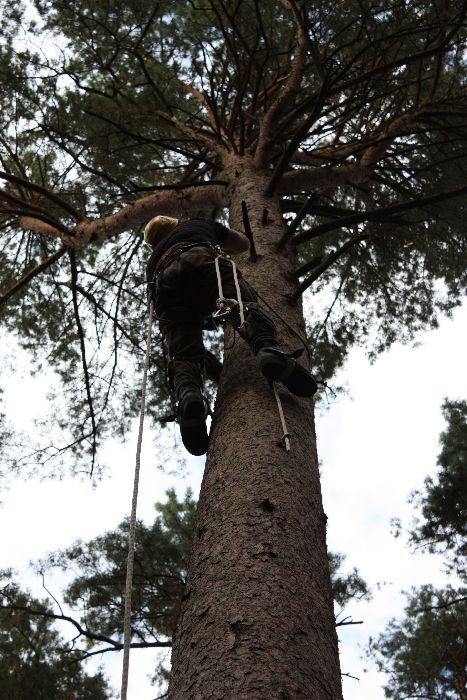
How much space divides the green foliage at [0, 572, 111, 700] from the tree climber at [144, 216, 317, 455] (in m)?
3.76

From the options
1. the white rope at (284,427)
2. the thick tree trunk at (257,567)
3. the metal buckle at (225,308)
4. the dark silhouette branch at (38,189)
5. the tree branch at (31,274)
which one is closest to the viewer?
the thick tree trunk at (257,567)

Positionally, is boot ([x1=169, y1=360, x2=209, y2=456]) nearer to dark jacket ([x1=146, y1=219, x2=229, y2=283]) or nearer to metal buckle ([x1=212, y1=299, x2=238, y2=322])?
metal buckle ([x1=212, y1=299, x2=238, y2=322])

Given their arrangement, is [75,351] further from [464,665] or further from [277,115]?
[464,665]

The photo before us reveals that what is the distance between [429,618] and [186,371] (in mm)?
7771

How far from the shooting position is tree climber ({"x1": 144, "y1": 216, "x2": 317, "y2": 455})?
211 cm

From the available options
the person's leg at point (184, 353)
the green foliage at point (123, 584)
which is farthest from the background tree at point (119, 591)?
the person's leg at point (184, 353)

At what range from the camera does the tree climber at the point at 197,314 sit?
2.11 metres

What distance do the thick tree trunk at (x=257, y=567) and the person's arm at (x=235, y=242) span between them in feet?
3.01

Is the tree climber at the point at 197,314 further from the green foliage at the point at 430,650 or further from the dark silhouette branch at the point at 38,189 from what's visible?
the green foliage at the point at 430,650

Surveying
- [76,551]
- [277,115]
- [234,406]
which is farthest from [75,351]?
[234,406]

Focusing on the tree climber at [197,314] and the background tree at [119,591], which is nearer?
the tree climber at [197,314]

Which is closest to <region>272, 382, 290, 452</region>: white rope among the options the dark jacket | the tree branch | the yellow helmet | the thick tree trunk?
the thick tree trunk

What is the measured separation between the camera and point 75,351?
6.22 m

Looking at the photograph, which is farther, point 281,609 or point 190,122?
point 190,122
